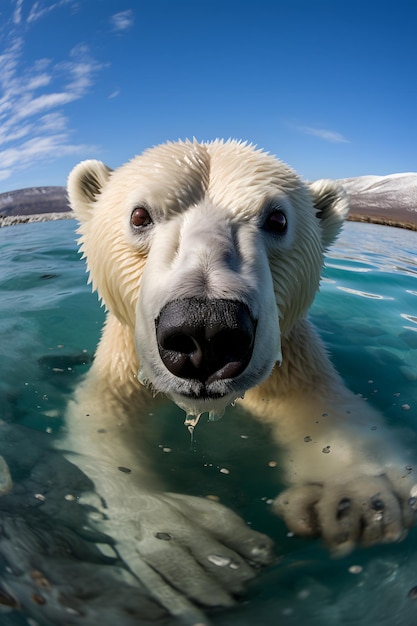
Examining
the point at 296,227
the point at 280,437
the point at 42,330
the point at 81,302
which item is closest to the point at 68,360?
the point at 42,330

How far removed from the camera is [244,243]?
239 cm

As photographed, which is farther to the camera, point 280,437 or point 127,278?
point 280,437

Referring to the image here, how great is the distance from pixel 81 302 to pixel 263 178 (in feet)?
11.7

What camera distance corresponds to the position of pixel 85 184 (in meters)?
3.29

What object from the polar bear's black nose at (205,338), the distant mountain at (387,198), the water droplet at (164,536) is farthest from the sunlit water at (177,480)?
the distant mountain at (387,198)

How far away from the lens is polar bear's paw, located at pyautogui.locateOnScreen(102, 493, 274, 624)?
1858 mm

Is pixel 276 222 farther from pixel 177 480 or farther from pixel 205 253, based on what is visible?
pixel 177 480

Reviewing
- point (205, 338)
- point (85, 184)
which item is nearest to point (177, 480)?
point (205, 338)

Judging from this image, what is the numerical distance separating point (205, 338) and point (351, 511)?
990 millimetres

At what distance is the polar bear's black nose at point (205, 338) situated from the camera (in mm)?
1852

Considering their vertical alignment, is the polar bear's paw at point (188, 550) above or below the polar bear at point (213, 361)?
below

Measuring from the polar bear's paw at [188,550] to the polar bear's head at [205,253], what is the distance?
47 centimetres

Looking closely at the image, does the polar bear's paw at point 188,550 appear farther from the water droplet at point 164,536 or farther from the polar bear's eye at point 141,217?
the polar bear's eye at point 141,217

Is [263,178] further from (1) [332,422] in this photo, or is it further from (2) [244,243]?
(1) [332,422]
